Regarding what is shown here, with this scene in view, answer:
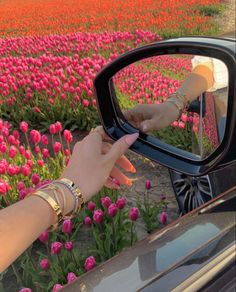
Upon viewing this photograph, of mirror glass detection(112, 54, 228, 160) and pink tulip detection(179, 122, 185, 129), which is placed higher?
mirror glass detection(112, 54, 228, 160)

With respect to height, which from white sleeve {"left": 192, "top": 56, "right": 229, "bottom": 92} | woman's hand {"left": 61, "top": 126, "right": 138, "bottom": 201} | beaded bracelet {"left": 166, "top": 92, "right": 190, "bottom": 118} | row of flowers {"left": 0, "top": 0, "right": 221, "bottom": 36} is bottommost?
row of flowers {"left": 0, "top": 0, "right": 221, "bottom": 36}

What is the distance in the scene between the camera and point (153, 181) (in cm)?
399

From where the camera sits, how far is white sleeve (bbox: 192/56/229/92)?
1.19 m

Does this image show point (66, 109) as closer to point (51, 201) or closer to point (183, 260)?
point (51, 201)

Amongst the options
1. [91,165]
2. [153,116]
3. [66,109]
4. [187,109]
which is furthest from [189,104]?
[66,109]

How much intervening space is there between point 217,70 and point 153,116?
31 centimetres

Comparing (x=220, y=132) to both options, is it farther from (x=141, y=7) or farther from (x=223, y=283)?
(x=141, y=7)

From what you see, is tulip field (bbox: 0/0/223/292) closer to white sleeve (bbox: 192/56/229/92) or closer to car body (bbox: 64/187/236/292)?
white sleeve (bbox: 192/56/229/92)

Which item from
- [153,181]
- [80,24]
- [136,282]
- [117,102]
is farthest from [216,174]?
[80,24]

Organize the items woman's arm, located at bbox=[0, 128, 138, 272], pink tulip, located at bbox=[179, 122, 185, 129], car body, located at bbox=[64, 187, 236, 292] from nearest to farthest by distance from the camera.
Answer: car body, located at bbox=[64, 187, 236, 292] < woman's arm, located at bbox=[0, 128, 138, 272] < pink tulip, located at bbox=[179, 122, 185, 129]

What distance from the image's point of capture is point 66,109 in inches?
205

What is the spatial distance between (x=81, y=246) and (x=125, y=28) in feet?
28.6

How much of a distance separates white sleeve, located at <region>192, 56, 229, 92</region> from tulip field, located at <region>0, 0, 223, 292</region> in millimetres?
105

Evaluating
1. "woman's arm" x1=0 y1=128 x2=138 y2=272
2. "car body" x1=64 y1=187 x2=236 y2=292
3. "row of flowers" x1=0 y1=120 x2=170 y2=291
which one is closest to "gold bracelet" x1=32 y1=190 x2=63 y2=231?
"woman's arm" x1=0 y1=128 x2=138 y2=272
